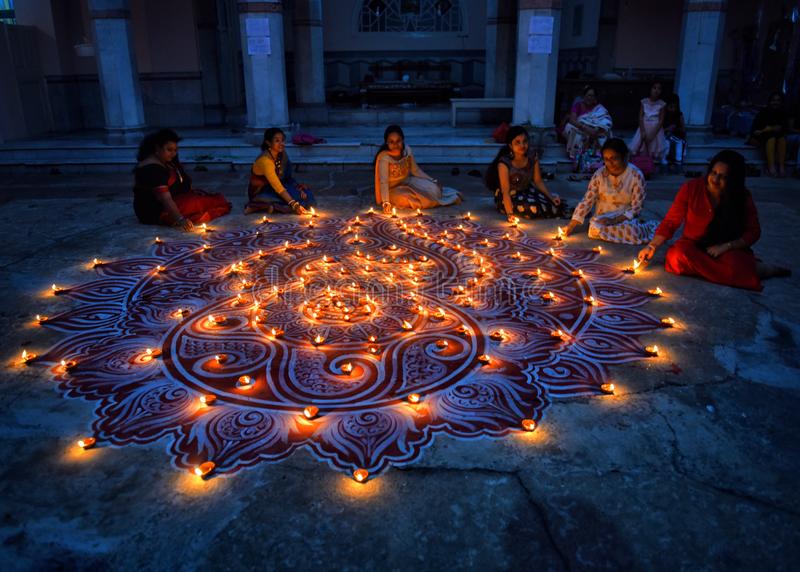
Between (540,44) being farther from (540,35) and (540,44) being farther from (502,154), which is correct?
(502,154)

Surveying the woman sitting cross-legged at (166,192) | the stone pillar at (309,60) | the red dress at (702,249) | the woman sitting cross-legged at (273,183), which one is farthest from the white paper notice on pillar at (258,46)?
the red dress at (702,249)

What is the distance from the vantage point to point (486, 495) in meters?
2.14

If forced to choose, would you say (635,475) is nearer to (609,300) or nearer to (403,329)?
(403,329)

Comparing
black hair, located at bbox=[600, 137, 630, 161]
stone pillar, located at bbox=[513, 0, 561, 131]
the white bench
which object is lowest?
black hair, located at bbox=[600, 137, 630, 161]

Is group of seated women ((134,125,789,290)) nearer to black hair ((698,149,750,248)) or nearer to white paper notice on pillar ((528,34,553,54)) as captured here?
black hair ((698,149,750,248))

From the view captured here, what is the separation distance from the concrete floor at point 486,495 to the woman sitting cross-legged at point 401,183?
12.0ft

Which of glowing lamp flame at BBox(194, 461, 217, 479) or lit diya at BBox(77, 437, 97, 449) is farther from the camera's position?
lit diya at BBox(77, 437, 97, 449)

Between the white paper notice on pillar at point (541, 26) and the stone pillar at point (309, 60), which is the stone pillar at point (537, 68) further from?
the stone pillar at point (309, 60)

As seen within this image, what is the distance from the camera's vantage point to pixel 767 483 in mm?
2178

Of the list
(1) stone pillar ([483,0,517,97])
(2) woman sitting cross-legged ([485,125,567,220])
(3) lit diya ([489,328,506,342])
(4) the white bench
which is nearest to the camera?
(3) lit diya ([489,328,506,342])

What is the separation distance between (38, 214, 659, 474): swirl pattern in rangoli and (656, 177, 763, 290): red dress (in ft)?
1.48

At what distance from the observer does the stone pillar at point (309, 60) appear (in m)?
11.6

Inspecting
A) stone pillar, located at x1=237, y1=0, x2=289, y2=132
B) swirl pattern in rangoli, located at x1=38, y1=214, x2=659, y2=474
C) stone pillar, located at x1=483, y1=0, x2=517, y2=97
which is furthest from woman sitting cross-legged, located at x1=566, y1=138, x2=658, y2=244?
stone pillar, located at x1=483, y1=0, x2=517, y2=97

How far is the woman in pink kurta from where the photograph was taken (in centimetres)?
808
